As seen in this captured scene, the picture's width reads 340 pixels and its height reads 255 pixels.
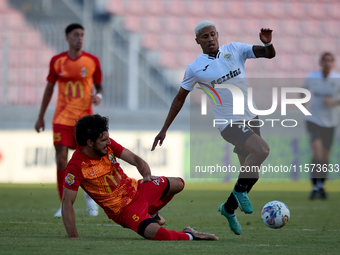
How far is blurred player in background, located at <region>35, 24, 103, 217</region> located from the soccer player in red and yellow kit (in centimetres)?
230

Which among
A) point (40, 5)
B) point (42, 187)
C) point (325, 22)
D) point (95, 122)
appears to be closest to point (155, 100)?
point (42, 187)

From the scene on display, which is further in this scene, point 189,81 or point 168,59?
point 168,59

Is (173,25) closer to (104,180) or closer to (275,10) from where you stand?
(275,10)

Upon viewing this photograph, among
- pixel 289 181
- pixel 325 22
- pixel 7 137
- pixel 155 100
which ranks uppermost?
pixel 325 22

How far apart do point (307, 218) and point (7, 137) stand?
7.50m

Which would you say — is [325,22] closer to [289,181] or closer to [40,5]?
[289,181]

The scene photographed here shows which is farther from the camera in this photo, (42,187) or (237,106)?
(42,187)

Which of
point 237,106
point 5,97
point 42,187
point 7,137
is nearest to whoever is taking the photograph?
point 237,106

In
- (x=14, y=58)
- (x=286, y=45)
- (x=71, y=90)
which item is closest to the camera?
(x=71, y=90)

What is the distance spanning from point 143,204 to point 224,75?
152 cm

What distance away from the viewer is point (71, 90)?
7.12 metres

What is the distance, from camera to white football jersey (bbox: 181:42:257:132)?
17.7 feet

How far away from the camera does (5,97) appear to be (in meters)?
12.9

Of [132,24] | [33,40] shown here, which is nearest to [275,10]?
[132,24]
